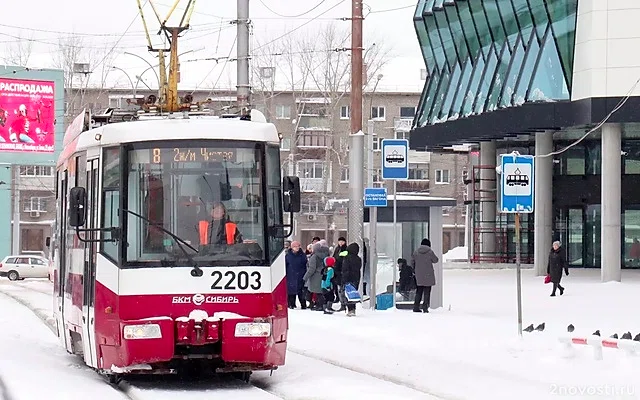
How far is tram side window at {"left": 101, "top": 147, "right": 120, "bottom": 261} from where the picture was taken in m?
14.1

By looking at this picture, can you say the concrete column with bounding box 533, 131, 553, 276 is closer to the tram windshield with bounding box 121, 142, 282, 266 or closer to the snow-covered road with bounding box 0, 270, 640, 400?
the snow-covered road with bounding box 0, 270, 640, 400

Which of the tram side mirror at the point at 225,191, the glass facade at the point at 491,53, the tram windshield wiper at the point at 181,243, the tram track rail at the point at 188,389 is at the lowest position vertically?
the tram track rail at the point at 188,389

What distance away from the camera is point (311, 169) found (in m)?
92.3

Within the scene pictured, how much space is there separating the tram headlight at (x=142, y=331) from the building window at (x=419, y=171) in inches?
3253

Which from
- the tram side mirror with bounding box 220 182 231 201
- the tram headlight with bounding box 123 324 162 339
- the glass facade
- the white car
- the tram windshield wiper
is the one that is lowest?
the white car

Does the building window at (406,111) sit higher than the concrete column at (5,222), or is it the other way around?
the building window at (406,111)

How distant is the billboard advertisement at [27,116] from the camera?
62906 mm

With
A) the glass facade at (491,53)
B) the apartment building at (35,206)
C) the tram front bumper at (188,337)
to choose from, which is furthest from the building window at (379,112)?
the tram front bumper at (188,337)

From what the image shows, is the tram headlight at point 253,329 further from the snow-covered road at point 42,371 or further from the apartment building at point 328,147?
the apartment building at point 328,147

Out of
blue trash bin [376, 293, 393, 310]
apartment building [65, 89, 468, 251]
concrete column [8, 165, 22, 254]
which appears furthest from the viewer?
concrete column [8, 165, 22, 254]

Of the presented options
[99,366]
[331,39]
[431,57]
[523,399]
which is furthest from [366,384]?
[331,39]

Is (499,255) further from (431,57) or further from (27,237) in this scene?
(27,237)

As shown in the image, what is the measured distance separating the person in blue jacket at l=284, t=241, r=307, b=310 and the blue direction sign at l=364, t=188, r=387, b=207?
3.21 meters

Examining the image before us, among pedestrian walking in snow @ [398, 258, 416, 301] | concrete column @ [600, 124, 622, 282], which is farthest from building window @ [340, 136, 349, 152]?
pedestrian walking in snow @ [398, 258, 416, 301]
